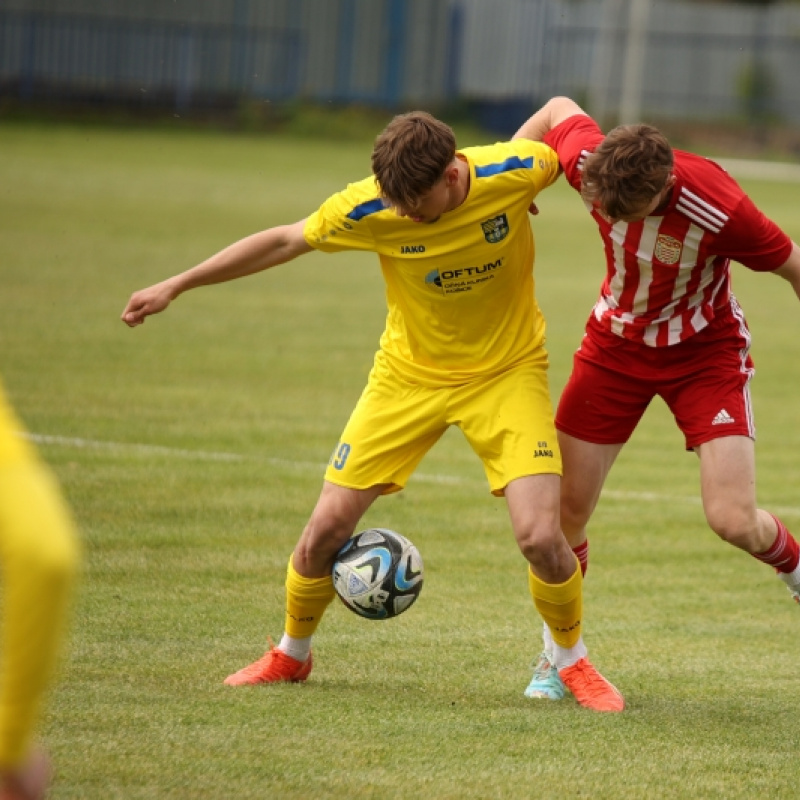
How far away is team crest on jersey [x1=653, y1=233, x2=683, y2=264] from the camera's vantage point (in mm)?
5438

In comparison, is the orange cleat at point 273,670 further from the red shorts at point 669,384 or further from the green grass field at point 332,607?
the red shorts at point 669,384

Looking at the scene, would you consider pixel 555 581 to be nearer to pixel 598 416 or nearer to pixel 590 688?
pixel 590 688

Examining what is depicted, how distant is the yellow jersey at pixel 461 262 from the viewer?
5.35m

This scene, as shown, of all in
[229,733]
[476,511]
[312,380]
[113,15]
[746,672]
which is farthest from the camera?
[113,15]

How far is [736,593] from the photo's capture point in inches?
289

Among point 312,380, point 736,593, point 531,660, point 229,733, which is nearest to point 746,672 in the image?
point 531,660

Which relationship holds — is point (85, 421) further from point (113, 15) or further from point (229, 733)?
point (113, 15)

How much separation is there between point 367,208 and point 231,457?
4.45 meters

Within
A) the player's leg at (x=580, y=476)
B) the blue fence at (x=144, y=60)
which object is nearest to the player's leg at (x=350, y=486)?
the player's leg at (x=580, y=476)

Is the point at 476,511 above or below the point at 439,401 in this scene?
below

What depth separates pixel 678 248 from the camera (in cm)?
544

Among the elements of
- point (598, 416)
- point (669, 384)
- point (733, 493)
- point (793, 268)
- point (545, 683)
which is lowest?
point (545, 683)

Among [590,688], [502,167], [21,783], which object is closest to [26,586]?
[21,783]

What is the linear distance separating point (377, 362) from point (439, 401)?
0.36 m
